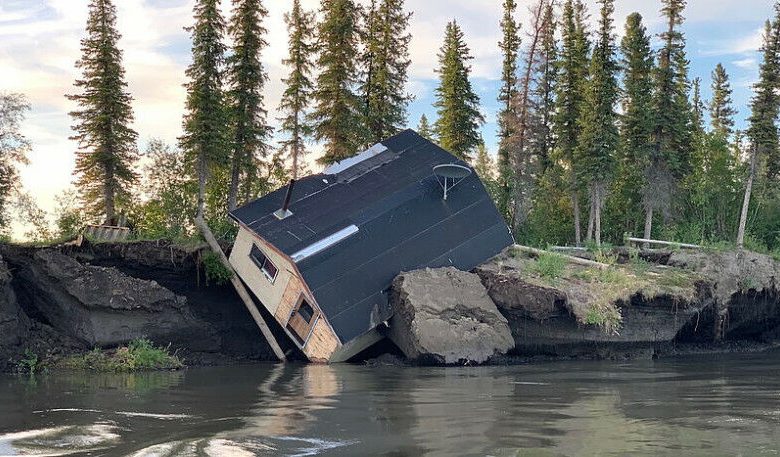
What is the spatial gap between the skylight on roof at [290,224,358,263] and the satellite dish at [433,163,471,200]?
3667 mm

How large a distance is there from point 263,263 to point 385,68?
17441 mm

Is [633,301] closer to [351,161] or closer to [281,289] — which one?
[281,289]

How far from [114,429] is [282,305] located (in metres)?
12.8

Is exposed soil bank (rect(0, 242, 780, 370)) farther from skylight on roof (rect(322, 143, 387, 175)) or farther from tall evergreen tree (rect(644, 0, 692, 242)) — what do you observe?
tall evergreen tree (rect(644, 0, 692, 242))

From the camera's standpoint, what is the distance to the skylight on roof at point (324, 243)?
74.4 ft

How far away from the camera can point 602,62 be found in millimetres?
40375

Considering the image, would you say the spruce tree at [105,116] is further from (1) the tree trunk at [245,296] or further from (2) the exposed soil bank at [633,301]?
(2) the exposed soil bank at [633,301]

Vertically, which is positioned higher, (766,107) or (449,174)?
(766,107)

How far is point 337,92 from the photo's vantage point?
36531 millimetres

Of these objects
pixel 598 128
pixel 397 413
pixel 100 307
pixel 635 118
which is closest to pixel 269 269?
pixel 100 307

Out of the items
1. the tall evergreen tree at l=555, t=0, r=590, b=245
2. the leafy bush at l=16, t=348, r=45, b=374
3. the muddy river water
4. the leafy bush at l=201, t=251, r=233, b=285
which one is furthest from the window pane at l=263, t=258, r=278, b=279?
the tall evergreen tree at l=555, t=0, r=590, b=245

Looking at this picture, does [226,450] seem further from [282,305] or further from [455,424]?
[282,305]

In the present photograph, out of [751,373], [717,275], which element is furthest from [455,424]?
[717,275]

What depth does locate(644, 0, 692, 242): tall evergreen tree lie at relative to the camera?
4072 centimetres
